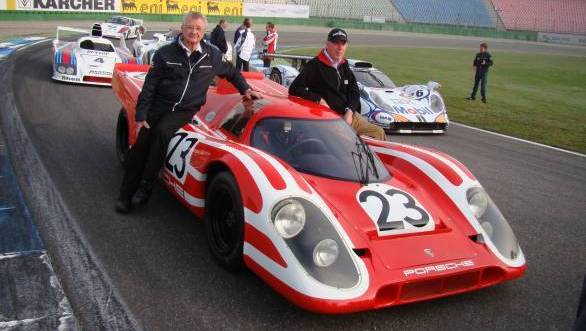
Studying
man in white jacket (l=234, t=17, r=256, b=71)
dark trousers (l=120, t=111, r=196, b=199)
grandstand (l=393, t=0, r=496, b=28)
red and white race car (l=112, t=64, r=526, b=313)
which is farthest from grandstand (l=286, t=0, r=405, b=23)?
red and white race car (l=112, t=64, r=526, b=313)

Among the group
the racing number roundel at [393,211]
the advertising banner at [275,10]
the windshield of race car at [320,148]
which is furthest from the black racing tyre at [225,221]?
the advertising banner at [275,10]

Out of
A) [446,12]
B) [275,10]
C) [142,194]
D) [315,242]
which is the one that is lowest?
[142,194]

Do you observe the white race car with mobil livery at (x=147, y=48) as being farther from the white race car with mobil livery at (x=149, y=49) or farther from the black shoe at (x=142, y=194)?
the black shoe at (x=142, y=194)

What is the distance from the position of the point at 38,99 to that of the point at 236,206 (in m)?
7.58

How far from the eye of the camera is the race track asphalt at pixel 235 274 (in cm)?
347

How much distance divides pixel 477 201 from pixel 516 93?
52.8ft

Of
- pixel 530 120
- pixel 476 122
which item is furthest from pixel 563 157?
pixel 530 120

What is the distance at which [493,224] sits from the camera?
4102 millimetres

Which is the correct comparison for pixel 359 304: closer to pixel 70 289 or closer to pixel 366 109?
pixel 70 289

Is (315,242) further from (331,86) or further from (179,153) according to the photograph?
(331,86)

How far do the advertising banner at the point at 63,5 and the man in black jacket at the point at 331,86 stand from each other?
32903 millimetres

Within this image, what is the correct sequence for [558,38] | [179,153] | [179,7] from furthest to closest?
[558,38] → [179,7] → [179,153]

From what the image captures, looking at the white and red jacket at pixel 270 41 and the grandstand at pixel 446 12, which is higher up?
the grandstand at pixel 446 12

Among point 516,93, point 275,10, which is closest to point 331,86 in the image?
point 516,93
